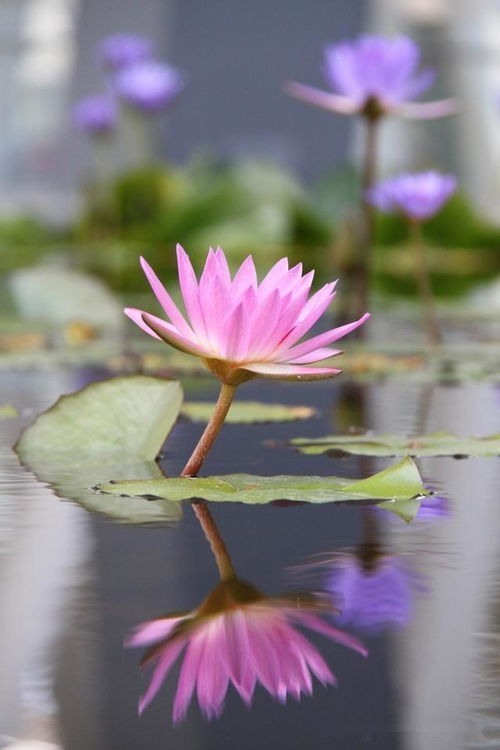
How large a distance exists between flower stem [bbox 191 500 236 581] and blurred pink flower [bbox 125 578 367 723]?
0.05 meters

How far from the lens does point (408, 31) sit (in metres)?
7.38

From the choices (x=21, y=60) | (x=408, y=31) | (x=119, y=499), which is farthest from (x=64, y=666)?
(x=21, y=60)

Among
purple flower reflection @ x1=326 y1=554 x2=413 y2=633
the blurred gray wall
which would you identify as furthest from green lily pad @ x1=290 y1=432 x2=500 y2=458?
the blurred gray wall

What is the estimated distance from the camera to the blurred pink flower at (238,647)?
53 centimetres

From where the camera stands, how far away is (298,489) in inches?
35.4

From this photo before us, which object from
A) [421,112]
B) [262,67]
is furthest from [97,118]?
[421,112]

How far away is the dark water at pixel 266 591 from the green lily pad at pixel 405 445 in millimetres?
14

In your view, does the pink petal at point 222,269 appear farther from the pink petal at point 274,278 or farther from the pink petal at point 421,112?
the pink petal at point 421,112

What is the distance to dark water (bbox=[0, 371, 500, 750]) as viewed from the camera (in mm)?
488

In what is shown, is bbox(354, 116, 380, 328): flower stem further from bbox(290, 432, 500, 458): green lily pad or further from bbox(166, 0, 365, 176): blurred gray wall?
bbox(166, 0, 365, 176): blurred gray wall

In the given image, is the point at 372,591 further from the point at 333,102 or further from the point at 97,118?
the point at 97,118

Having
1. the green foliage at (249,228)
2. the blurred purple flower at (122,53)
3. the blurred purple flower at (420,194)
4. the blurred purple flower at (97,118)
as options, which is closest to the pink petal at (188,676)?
the blurred purple flower at (420,194)

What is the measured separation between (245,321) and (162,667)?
0.33m

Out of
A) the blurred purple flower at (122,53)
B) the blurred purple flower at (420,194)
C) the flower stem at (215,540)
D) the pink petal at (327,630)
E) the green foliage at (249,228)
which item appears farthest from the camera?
the blurred purple flower at (122,53)
